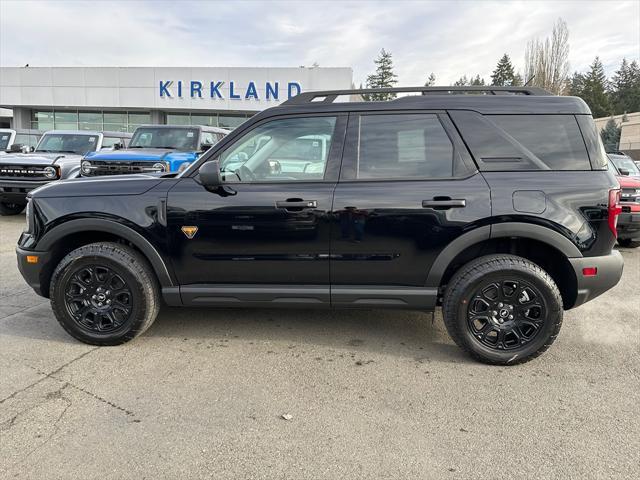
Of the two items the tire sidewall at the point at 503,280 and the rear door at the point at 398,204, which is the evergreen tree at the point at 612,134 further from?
the rear door at the point at 398,204

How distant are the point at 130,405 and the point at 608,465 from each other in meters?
2.67

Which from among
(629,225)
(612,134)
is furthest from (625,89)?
(629,225)

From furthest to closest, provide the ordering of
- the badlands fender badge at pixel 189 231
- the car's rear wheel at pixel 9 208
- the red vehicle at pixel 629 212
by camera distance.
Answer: the car's rear wheel at pixel 9 208 → the red vehicle at pixel 629 212 → the badlands fender badge at pixel 189 231

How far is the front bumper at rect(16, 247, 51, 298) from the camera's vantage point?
3.64 m

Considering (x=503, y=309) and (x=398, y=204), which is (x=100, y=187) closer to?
(x=398, y=204)

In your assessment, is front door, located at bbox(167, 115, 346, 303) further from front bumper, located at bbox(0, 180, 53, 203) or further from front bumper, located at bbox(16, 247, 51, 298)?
front bumper, located at bbox(0, 180, 53, 203)

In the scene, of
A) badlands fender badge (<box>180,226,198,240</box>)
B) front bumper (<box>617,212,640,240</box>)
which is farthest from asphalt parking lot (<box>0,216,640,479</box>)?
front bumper (<box>617,212,640,240</box>)

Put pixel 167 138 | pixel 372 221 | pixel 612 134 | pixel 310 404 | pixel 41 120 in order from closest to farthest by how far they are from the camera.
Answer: pixel 310 404 < pixel 372 221 < pixel 167 138 < pixel 41 120 < pixel 612 134

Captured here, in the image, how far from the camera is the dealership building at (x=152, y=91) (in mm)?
26250

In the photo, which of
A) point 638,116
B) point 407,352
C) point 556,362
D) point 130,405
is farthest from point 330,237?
point 638,116

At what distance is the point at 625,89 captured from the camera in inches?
3027

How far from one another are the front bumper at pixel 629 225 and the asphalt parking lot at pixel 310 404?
3.29 metres

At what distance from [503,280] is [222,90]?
26.1 meters

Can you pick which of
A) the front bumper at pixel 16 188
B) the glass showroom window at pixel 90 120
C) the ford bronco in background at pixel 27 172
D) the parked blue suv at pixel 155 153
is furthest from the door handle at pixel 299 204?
the glass showroom window at pixel 90 120
